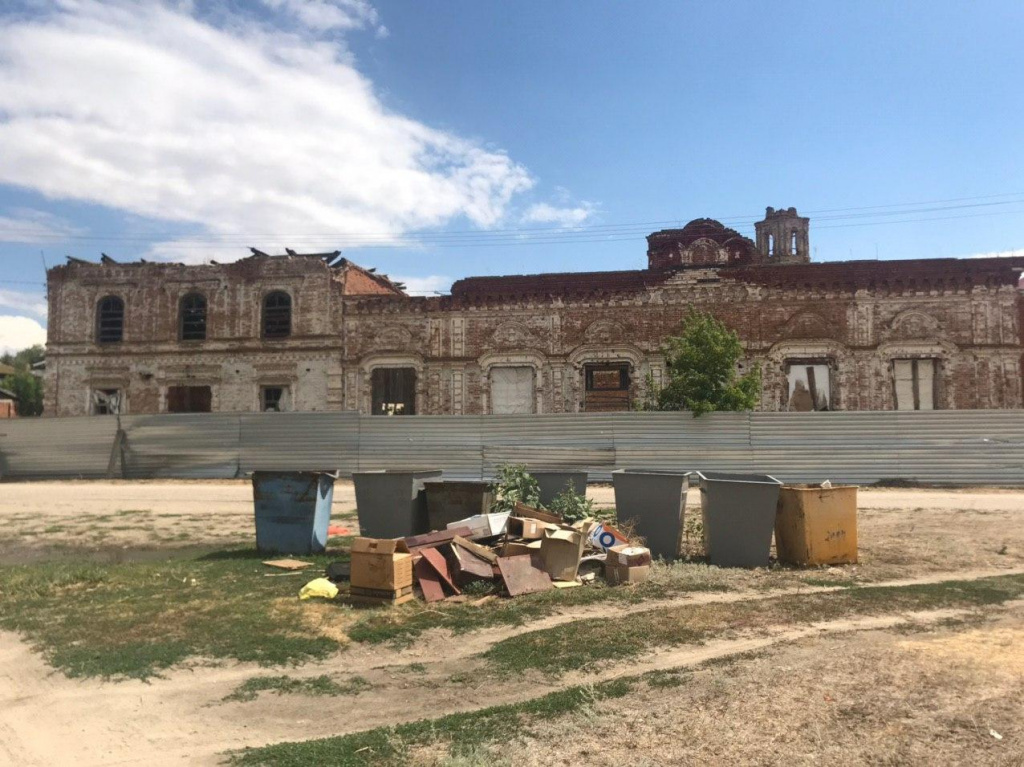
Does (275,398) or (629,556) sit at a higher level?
(275,398)

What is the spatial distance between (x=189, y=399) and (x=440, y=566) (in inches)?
1007

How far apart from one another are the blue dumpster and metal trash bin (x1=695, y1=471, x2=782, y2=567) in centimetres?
508

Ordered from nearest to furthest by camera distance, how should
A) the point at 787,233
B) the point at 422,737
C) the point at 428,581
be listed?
the point at 422,737 → the point at 428,581 → the point at 787,233

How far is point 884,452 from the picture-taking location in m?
19.4

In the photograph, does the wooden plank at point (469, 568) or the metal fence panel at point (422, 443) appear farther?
the metal fence panel at point (422, 443)

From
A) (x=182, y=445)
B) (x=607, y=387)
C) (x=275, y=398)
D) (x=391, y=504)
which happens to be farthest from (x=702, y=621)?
(x=275, y=398)

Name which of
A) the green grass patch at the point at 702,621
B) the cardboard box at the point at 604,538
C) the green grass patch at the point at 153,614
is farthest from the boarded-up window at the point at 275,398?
the green grass patch at the point at 702,621

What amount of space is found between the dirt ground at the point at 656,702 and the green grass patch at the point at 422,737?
0.11 metres

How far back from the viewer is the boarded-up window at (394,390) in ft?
92.2

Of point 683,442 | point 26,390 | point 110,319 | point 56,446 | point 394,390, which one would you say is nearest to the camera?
point 683,442

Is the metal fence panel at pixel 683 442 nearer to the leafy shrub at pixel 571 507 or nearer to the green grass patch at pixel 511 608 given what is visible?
the leafy shrub at pixel 571 507

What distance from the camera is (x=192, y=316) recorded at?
30344 mm

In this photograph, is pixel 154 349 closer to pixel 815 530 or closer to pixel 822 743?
pixel 815 530

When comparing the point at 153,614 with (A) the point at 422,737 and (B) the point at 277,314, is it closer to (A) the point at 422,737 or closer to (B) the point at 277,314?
(A) the point at 422,737
